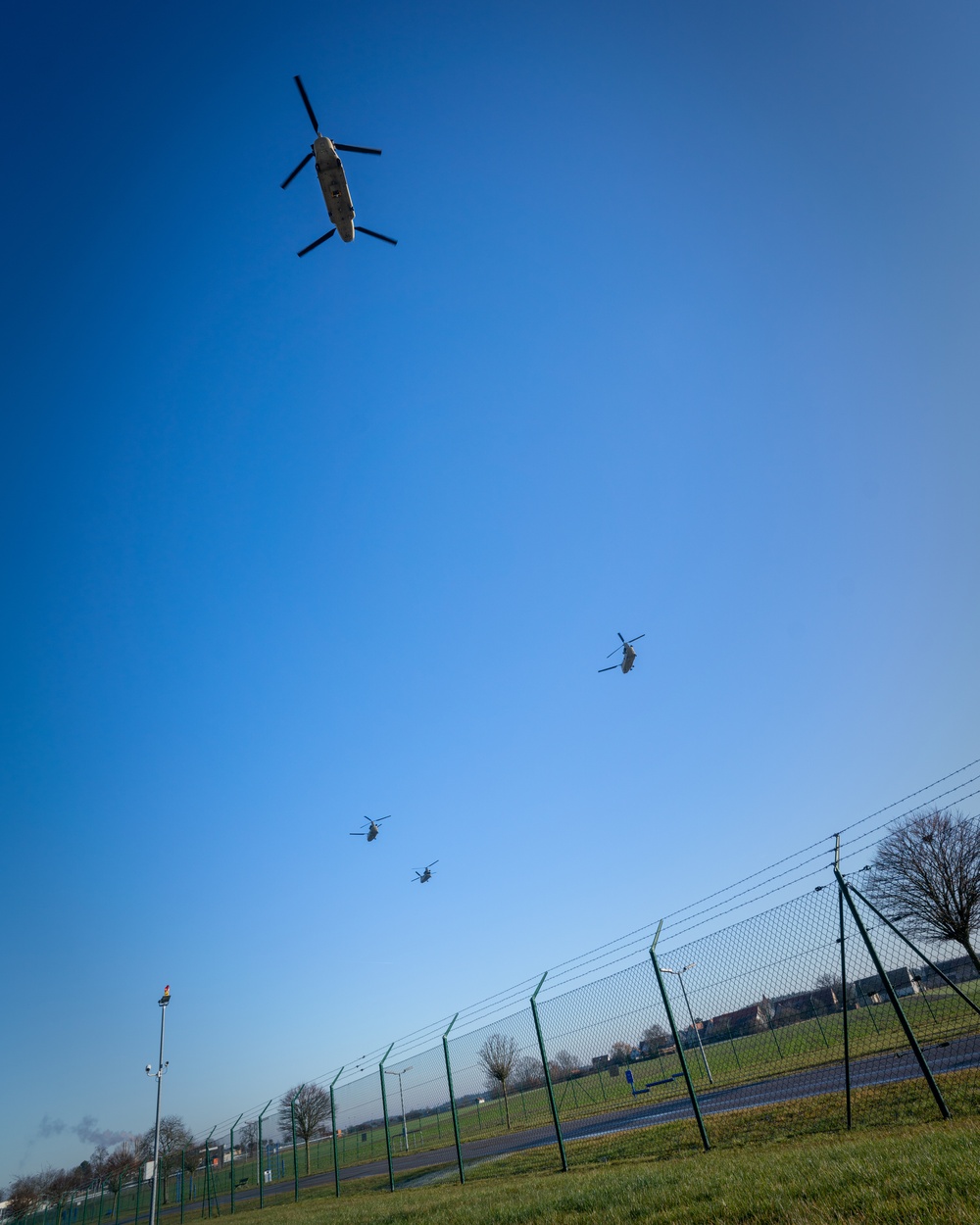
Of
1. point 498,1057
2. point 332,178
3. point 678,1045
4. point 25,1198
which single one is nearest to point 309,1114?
point 498,1057

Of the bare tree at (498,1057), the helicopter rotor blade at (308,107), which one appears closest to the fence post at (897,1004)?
the bare tree at (498,1057)

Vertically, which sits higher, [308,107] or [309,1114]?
[308,107]

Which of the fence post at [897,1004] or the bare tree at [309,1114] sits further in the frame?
the bare tree at [309,1114]

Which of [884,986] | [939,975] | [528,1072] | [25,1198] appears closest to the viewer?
[884,986]

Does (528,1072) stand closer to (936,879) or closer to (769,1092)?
(769,1092)

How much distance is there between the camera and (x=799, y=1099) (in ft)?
34.2

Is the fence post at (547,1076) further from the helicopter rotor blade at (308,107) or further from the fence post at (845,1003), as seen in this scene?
the helicopter rotor blade at (308,107)

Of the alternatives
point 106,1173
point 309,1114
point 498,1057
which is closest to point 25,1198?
point 106,1173

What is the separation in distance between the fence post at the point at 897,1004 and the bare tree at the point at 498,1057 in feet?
26.8

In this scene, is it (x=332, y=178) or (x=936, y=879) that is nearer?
(x=332, y=178)

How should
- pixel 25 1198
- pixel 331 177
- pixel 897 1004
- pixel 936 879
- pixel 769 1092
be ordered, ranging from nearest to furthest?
1. pixel 897 1004
2. pixel 769 1092
3. pixel 331 177
4. pixel 936 879
5. pixel 25 1198

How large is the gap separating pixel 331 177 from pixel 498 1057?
747 inches

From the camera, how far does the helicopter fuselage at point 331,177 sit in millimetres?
11969

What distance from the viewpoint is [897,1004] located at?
26.5 ft
